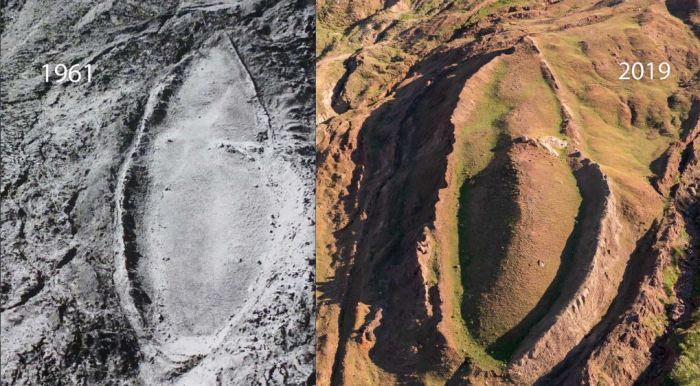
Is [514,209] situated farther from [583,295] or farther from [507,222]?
[583,295]

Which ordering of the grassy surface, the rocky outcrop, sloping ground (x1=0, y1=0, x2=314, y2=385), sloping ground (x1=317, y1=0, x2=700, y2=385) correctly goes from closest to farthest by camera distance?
the rocky outcrop
sloping ground (x1=317, y1=0, x2=700, y2=385)
the grassy surface
sloping ground (x1=0, y1=0, x2=314, y2=385)

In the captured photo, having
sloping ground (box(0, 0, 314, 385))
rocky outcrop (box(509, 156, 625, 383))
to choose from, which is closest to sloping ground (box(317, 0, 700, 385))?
rocky outcrop (box(509, 156, 625, 383))

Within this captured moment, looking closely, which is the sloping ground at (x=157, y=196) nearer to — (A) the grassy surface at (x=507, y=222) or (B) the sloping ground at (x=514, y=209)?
(B) the sloping ground at (x=514, y=209)

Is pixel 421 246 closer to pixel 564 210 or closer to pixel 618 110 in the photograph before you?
pixel 564 210

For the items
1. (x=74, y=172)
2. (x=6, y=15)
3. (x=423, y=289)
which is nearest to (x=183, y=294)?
(x=74, y=172)

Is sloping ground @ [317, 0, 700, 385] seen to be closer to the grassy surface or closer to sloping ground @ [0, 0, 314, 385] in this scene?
the grassy surface

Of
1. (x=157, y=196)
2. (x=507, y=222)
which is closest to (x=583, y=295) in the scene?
(x=507, y=222)
